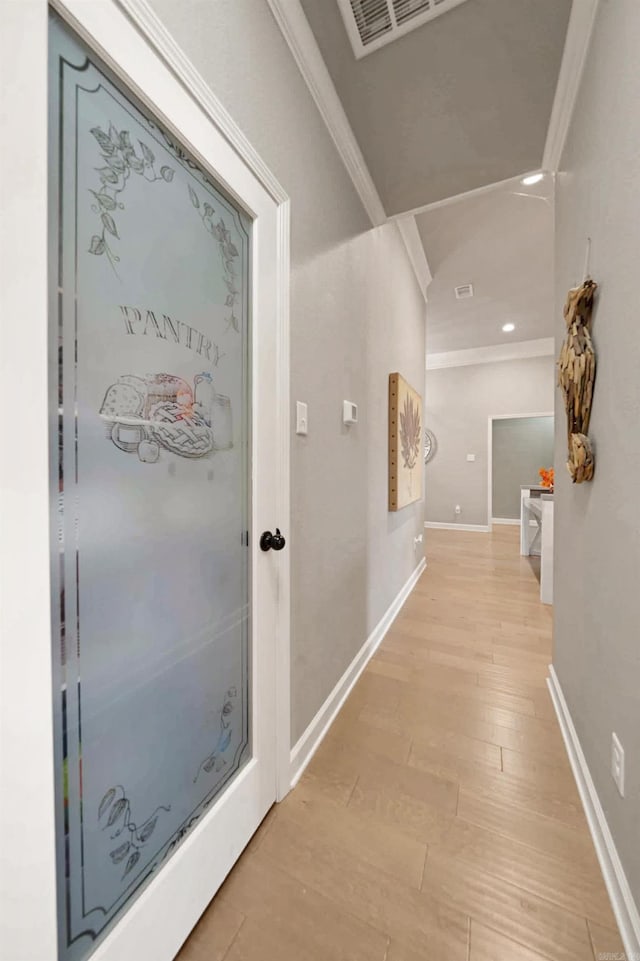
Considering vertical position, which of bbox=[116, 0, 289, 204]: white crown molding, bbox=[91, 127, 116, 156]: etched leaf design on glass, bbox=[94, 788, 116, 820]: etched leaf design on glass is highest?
bbox=[116, 0, 289, 204]: white crown molding

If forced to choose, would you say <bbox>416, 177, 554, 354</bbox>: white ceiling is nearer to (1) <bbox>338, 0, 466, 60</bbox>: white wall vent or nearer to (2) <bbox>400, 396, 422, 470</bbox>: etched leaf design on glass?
(1) <bbox>338, 0, 466, 60</bbox>: white wall vent

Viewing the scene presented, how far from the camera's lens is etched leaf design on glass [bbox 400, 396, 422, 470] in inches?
108

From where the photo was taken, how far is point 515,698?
5.77 ft

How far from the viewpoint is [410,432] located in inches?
118

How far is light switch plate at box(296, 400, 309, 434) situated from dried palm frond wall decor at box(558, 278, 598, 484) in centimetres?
96

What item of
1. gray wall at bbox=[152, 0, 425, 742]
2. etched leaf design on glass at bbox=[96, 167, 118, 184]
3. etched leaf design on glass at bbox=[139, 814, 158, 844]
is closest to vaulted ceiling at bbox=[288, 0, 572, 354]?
gray wall at bbox=[152, 0, 425, 742]

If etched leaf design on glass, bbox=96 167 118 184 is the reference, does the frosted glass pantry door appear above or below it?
below

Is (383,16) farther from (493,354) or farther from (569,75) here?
(493,354)

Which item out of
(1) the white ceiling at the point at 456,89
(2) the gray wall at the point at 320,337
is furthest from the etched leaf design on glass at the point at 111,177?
(1) the white ceiling at the point at 456,89

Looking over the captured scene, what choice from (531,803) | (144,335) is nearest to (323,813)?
(531,803)

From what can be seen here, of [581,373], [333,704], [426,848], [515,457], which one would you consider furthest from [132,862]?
[515,457]

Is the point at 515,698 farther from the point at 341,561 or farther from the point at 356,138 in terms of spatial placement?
the point at 356,138

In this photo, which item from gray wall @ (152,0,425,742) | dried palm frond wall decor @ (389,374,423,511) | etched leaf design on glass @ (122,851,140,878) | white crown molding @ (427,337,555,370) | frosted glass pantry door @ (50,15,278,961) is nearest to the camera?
frosted glass pantry door @ (50,15,278,961)

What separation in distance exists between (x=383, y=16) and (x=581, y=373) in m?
1.44
